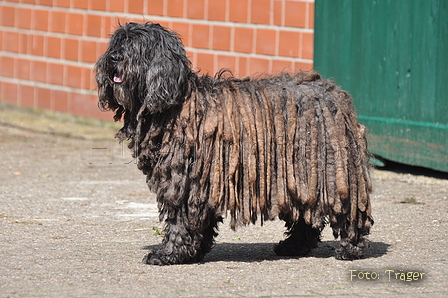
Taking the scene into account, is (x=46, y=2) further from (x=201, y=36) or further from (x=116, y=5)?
(x=201, y=36)

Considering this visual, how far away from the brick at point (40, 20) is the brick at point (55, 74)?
2.03 ft

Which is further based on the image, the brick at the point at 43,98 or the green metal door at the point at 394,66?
the brick at the point at 43,98

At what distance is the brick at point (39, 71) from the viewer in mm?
12578

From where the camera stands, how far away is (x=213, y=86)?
543 cm

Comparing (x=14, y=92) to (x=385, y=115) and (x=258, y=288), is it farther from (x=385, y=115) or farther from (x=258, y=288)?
(x=258, y=288)

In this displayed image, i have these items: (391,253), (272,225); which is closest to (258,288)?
(391,253)

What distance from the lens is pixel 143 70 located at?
509cm

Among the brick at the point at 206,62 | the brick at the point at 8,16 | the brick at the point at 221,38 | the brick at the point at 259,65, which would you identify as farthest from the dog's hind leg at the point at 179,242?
the brick at the point at 8,16

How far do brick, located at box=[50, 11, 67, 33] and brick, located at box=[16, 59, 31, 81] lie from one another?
0.82m

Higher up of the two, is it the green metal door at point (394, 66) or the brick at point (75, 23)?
the brick at point (75, 23)

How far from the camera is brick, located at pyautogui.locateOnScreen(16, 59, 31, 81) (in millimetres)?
12797

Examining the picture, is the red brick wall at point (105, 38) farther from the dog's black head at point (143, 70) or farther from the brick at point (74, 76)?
the dog's black head at point (143, 70)

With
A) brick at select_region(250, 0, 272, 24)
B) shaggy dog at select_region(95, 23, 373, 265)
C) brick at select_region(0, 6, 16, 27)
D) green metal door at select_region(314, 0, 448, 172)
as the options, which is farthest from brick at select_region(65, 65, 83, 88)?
shaggy dog at select_region(95, 23, 373, 265)

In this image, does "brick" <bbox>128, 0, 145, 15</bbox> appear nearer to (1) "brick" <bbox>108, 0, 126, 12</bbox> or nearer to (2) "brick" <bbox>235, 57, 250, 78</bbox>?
(1) "brick" <bbox>108, 0, 126, 12</bbox>
